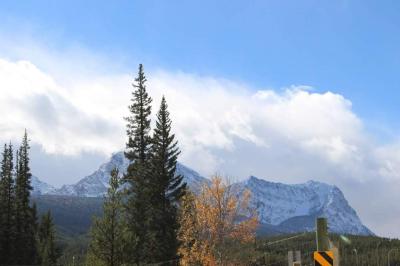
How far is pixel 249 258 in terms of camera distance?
159 feet

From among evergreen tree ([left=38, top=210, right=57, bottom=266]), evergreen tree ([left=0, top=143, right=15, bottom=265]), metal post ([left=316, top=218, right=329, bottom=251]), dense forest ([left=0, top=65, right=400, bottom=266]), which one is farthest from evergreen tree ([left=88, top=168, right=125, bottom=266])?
evergreen tree ([left=0, top=143, right=15, bottom=265])

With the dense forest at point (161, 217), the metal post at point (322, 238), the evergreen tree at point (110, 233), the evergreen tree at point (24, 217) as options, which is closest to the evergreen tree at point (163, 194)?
the dense forest at point (161, 217)

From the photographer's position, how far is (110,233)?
38.2 metres

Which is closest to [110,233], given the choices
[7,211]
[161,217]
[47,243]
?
[161,217]

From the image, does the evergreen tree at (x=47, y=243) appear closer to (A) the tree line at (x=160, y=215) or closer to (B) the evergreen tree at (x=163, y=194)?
(A) the tree line at (x=160, y=215)

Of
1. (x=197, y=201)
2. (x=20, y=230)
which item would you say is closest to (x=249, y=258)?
(x=197, y=201)

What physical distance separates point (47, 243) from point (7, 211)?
12961 millimetres

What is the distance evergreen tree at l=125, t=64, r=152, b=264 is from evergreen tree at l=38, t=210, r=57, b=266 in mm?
14382

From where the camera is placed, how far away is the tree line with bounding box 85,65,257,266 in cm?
3825

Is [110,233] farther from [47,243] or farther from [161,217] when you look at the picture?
[47,243]

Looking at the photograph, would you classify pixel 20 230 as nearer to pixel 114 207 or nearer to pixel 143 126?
pixel 143 126

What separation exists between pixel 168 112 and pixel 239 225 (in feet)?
59.1

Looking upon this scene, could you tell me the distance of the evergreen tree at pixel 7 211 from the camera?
78.4 metres

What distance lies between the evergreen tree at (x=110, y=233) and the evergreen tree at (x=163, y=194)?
13555 millimetres
